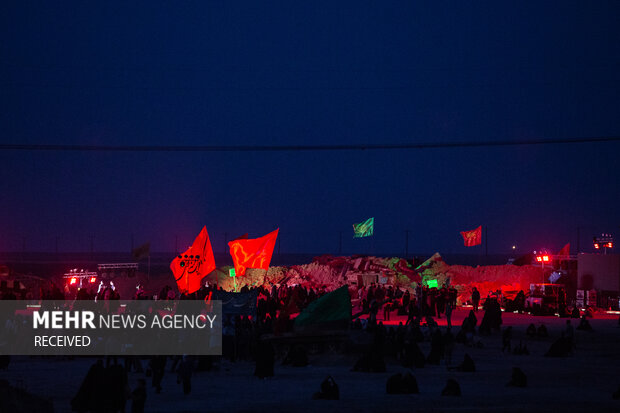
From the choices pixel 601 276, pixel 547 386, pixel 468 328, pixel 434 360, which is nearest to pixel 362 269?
pixel 601 276

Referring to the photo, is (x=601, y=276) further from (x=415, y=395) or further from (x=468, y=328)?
(x=415, y=395)

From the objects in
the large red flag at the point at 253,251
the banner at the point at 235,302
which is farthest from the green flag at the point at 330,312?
the large red flag at the point at 253,251

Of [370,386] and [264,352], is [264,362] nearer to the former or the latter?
[264,352]

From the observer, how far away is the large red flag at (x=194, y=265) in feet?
92.8

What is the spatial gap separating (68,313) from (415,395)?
10790mm

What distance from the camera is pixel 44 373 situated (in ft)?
55.6

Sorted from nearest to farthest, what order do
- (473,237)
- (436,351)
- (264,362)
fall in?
(264,362) → (436,351) → (473,237)

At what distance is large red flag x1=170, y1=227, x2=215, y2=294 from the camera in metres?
28.3

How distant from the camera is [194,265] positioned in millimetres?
28422

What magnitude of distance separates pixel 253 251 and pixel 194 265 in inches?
250

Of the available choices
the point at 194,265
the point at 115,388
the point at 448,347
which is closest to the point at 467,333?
the point at 448,347

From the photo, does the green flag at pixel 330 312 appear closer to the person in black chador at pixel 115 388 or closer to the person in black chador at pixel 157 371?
the person in black chador at pixel 157 371

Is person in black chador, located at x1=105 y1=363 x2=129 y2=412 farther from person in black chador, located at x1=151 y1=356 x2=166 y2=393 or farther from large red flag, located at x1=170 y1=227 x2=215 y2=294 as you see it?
large red flag, located at x1=170 y1=227 x2=215 y2=294

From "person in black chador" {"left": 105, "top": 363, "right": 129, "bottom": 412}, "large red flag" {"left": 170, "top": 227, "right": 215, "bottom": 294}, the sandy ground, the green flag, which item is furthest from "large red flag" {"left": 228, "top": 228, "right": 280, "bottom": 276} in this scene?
"person in black chador" {"left": 105, "top": 363, "right": 129, "bottom": 412}
